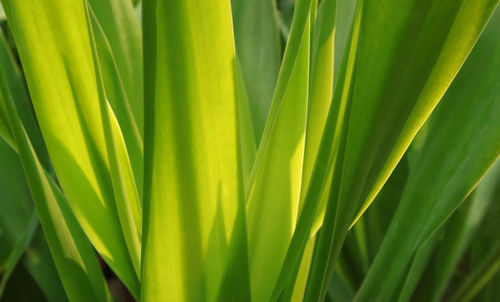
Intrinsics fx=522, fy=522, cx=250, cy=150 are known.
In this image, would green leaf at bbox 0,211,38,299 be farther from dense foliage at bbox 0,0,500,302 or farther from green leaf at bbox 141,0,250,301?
green leaf at bbox 141,0,250,301

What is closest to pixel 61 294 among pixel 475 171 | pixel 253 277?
pixel 253 277

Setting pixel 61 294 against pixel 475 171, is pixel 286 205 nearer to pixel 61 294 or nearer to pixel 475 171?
pixel 475 171

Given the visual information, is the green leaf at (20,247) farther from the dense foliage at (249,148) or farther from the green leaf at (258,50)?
the green leaf at (258,50)

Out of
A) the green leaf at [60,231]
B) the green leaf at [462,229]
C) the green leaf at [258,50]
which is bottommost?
→ the green leaf at [462,229]

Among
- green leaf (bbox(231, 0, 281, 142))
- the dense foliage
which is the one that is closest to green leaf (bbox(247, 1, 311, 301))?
the dense foliage

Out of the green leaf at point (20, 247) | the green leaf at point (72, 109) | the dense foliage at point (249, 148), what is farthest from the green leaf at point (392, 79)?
the green leaf at point (20, 247)

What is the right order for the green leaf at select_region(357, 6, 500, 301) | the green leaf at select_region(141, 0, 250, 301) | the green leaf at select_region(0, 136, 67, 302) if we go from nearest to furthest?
the green leaf at select_region(141, 0, 250, 301) < the green leaf at select_region(357, 6, 500, 301) < the green leaf at select_region(0, 136, 67, 302)
